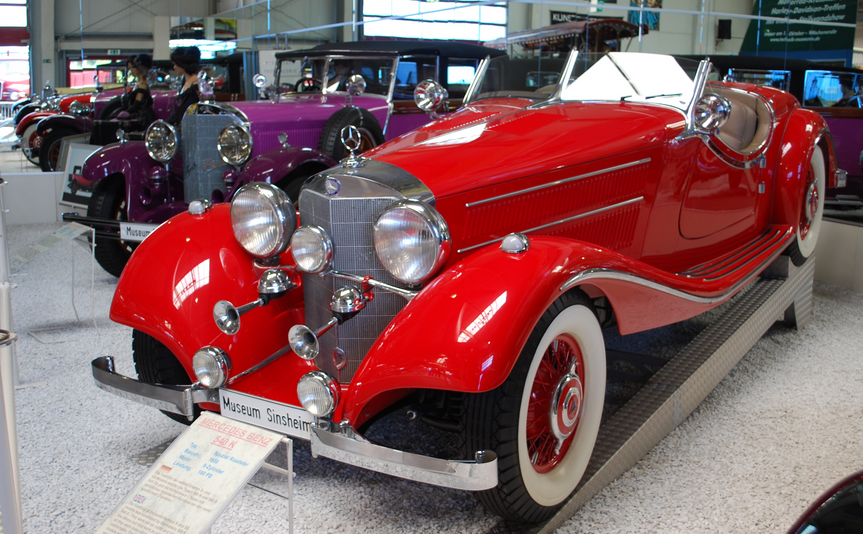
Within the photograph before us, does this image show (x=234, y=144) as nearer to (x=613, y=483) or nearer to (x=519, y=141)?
(x=519, y=141)

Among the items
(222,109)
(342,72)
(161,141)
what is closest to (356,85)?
(342,72)

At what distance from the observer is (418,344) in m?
1.69

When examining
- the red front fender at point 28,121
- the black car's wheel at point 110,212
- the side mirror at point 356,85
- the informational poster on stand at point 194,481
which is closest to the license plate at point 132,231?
the black car's wheel at point 110,212

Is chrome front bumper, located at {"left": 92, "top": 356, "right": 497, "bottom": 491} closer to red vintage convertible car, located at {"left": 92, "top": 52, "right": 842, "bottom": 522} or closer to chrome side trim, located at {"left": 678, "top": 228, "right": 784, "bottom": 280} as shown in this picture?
red vintage convertible car, located at {"left": 92, "top": 52, "right": 842, "bottom": 522}

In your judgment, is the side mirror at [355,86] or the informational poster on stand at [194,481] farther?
the side mirror at [355,86]

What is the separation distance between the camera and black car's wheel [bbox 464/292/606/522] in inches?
69.5

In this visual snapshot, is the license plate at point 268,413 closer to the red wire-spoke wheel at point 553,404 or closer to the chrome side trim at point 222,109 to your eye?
the red wire-spoke wheel at point 553,404

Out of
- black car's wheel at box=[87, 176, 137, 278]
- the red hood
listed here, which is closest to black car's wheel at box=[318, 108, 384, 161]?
black car's wheel at box=[87, 176, 137, 278]

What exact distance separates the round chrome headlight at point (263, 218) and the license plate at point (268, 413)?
1.68 ft

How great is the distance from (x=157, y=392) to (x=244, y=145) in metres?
2.86

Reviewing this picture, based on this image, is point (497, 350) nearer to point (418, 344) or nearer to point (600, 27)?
point (418, 344)

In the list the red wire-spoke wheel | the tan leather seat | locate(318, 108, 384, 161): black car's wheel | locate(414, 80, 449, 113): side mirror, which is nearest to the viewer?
the red wire-spoke wheel

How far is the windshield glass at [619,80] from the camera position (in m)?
3.07

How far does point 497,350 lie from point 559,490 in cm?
60
